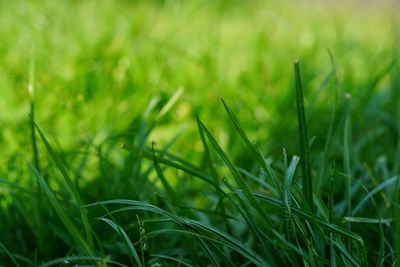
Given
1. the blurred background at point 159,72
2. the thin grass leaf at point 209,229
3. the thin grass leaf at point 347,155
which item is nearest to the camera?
the thin grass leaf at point 209,229

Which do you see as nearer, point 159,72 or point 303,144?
point 303,144

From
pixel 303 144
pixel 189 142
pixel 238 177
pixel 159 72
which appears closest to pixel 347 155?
pixel 303 144

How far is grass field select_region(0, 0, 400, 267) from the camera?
3.60 ft

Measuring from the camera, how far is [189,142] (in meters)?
1.88

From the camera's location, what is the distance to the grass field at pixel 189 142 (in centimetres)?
110

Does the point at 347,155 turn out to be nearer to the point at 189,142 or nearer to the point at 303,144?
the point at 303,144

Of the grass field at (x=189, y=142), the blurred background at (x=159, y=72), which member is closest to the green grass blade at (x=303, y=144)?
the grass field at (x=189, y=142)

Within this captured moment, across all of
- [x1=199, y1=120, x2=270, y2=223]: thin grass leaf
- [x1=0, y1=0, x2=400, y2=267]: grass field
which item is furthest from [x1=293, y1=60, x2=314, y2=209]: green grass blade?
[x1=199, y1=120, x2=270, y2=223]: thin grass leaf

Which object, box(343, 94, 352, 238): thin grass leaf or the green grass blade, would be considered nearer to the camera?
the green grass blade

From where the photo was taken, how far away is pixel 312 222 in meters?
1.06

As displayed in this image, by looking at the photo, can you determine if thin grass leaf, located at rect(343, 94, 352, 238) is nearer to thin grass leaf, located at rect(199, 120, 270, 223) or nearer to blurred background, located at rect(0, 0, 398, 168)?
blurred background, located at rect(0, 0, 398, 168)

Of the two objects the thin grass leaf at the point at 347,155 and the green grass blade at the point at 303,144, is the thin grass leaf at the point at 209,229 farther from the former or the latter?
the thin grass leaf at the point at 347,155

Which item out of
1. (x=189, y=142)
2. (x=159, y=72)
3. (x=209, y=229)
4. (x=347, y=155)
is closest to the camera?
(x=209, y=229)

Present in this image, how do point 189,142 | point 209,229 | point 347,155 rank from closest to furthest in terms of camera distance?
point 209,229
point 347,155
point 189,142
